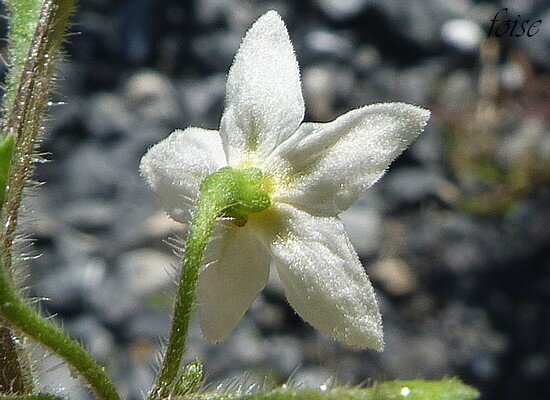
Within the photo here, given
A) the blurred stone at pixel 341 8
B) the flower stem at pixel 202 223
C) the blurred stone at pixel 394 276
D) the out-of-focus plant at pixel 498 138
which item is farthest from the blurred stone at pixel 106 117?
the flower stem at pixel 202 223

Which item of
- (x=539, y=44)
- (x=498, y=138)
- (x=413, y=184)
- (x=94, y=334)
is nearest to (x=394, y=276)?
(x=413, y=184)

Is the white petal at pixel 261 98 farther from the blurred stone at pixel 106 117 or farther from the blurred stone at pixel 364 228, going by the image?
the blurred stone at pixel 106 117

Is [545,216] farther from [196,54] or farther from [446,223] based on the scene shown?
[196,54]

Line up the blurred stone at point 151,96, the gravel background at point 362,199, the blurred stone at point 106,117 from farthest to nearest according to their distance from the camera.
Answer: the blurred stone at point 151,96 < the blurred stone at point 106,117 < the gravel background at point 362,199

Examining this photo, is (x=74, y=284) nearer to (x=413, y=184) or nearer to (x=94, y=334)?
(x=94, y=334)

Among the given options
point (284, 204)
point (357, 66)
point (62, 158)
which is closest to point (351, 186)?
point (284, 204)

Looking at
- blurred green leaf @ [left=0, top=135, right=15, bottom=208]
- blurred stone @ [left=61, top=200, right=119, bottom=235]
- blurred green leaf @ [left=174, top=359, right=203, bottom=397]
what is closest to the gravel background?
blurred stone @ [left=61, top=200, right=119, bottom=235]

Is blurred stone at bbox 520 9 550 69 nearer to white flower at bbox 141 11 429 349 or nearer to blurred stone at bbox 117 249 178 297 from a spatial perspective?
blurred stone at bbox 117 249 178 297
